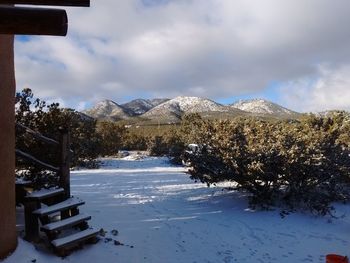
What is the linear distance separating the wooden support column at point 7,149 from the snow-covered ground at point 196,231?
292mm

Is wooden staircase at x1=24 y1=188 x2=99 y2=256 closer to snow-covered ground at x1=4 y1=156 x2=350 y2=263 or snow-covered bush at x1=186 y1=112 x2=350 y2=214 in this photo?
snow-covered ground at x1=4 y1=156 x2=350 y2=263

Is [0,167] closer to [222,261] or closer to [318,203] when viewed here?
[222,261]

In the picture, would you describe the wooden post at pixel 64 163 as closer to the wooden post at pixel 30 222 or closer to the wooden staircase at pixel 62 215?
the wooden staircase at pixel 62 215

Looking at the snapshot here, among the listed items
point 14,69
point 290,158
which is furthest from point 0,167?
point 290,158

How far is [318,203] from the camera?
938cm

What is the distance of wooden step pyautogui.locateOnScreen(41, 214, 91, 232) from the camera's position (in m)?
6.01

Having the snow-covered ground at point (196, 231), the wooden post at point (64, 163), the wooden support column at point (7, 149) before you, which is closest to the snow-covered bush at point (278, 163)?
the snow-covered ground at point (196, 231)

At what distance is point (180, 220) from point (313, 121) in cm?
592

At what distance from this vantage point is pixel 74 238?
6137mm

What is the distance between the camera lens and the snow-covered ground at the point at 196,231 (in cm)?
656

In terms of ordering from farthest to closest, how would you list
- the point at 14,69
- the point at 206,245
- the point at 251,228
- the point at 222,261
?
the point at 251,228, the point at 206,245, the point at 222,261, the point at 14,69

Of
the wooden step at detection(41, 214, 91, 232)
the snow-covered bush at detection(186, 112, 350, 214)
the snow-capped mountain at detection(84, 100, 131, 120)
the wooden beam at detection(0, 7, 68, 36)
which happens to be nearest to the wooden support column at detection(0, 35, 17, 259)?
the wooden step at detection(41, 214, 91, 232)

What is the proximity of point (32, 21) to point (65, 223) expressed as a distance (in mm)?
4317

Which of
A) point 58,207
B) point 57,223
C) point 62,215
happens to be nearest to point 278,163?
point 62,215
